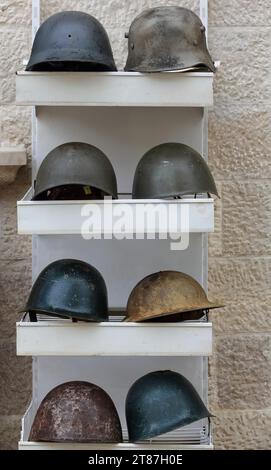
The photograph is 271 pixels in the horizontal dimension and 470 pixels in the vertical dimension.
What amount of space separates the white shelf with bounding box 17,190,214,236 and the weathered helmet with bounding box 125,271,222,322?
0.50 feet

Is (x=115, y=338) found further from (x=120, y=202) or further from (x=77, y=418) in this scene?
(x=120, y=202)

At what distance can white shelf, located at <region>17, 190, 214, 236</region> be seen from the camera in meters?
1.65

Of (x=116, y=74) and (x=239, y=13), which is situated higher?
(x=239, y=13)

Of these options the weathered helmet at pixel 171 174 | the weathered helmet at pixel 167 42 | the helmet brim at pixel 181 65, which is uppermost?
the weathered helmet at pixel 167 42

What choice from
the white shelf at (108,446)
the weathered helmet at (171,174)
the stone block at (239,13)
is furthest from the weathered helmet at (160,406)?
the stone block at (239,13)

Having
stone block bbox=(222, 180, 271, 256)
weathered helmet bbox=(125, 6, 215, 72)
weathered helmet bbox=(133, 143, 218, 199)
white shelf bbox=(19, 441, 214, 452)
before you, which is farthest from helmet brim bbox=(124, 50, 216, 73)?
white shelf bbox=(19, 441, 214, 452)

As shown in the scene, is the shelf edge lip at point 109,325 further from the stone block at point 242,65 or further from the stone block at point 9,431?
the stone block at point 242,65

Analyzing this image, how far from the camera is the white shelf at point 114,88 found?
5.55 ft

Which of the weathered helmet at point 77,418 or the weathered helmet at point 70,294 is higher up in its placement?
the weathered helmet at point 70,294

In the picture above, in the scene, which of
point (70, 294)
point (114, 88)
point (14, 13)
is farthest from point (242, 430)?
point (14, 13)

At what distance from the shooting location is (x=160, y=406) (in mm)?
1670

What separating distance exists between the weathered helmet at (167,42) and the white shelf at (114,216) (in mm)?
360

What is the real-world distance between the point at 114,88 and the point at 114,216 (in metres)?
0.34

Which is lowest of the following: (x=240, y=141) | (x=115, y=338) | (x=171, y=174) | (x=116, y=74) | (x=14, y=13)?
(x=115, y=338)
